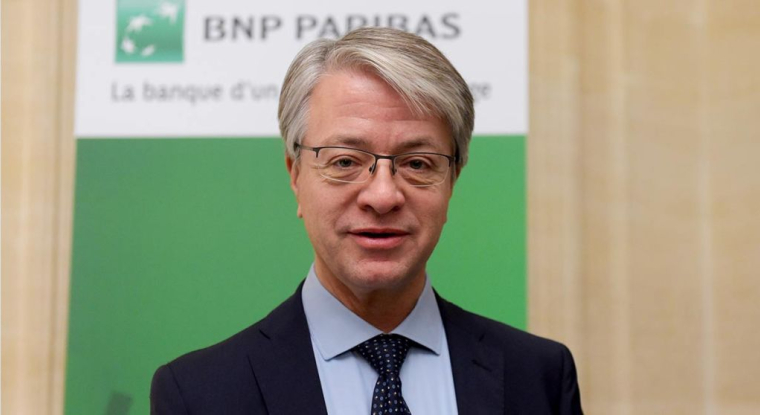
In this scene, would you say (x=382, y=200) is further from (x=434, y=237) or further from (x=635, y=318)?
(x=635, y=318)

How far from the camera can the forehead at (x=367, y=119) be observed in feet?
5.97

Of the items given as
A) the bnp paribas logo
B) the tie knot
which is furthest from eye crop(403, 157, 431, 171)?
the bnp paribas logo

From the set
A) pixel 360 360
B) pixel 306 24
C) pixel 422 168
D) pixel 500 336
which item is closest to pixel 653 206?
pixel 500 336

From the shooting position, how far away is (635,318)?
3.04 metres

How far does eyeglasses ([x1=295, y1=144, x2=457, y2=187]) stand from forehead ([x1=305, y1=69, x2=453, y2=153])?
0.02 metres

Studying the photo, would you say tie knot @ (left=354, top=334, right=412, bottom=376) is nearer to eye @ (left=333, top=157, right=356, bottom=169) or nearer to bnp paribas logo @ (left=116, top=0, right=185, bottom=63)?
eye @ (left=333, top=157, right=356, bottom=169)

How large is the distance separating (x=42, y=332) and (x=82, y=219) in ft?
1.33

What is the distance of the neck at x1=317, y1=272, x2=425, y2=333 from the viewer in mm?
1912

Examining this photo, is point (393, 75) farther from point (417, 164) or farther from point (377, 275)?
point (377, 275)

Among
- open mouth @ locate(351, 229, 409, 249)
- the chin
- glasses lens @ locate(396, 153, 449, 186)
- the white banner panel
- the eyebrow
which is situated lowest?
the chin

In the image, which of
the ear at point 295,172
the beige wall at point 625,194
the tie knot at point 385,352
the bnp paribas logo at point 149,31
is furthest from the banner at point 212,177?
the tie knot at point 385,352

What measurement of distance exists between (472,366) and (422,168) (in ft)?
1.50

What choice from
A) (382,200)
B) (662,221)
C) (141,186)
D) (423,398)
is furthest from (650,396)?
(141,186)

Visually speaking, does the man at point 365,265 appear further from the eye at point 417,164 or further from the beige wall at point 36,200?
the beige wall at point 36,200
